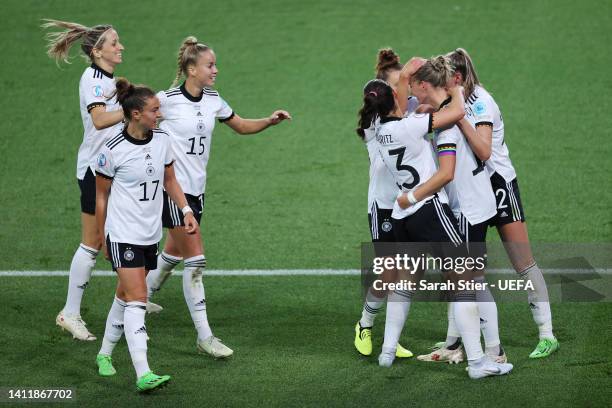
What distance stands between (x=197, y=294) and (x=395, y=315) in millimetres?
1449

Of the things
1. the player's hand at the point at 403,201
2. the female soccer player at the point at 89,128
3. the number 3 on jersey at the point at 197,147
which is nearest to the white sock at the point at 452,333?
the player's hand at the point at 403,201

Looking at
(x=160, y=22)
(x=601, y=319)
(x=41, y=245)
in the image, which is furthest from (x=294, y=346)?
(x=160, y=22)

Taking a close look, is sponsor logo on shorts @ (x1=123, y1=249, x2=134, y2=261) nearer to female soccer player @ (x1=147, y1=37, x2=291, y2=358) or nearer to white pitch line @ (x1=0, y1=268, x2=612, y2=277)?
female soccer player @ (x1=147, y1=37, x2=291, y2=358)

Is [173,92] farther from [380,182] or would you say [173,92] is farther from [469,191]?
[469,191]

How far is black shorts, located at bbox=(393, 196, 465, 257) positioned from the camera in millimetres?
6797

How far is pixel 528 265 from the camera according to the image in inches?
292

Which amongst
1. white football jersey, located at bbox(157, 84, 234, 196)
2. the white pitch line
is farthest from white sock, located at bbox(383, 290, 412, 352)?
the white pitch line

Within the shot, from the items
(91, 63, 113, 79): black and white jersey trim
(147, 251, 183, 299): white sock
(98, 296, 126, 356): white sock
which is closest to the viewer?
(98, 296, 126, 356): white sock

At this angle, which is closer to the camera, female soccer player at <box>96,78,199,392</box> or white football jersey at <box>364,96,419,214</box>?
female soccer player at <box>96,78,199,392</box>

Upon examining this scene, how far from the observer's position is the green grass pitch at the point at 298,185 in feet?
22.8

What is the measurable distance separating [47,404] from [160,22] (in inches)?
425

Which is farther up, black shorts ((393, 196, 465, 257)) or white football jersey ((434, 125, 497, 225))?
white football jersey ((434, 125, 497, 225))

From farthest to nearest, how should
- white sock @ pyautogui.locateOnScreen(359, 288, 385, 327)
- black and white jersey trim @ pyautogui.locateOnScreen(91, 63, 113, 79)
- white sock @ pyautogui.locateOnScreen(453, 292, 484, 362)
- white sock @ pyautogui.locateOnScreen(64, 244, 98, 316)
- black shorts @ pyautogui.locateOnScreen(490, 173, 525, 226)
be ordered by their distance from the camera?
white sock @ pyautogui.locateOnScreen(64, 244, 98, 316) → black and white jersey trim @ pyautogui.locateOnScreen(91, 63, 113, 79) → white sock @ pyautogui.locateOnScreen(359, 288, 385, 327) → black shorts @ pyautogui.locateOnScreen(490, 173, 525, 226) → white sock @ pyautogui.locateOnScreen(453, 292, 484, 362)

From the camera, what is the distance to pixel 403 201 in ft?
22.2
